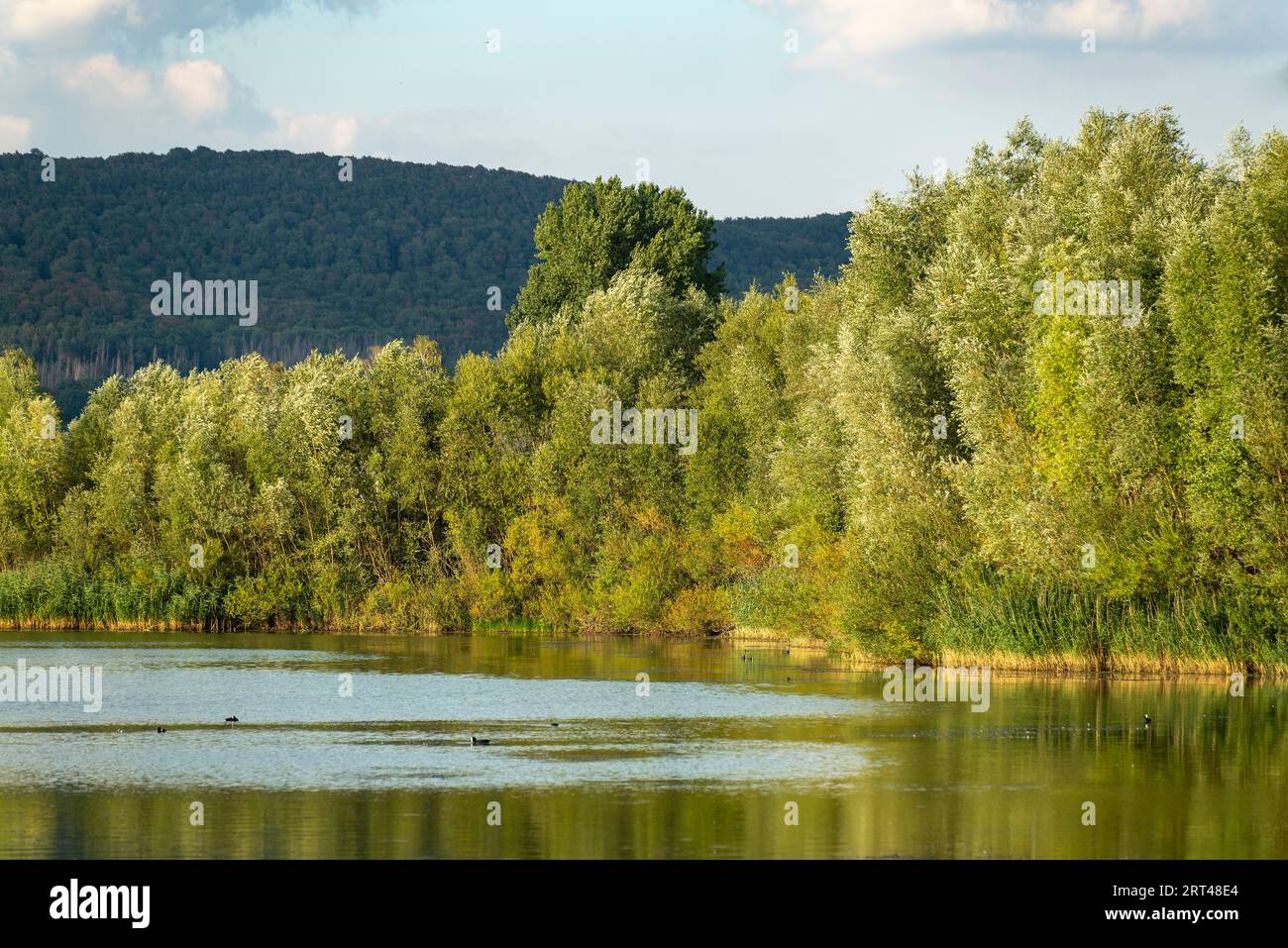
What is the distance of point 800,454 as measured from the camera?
2431 inches

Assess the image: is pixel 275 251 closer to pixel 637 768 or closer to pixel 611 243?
pixel 611 243

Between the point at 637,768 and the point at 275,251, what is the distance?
452 feet

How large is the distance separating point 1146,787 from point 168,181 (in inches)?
5722

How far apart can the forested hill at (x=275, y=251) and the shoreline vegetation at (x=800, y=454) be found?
47648 mm

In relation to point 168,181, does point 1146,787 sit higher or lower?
lower

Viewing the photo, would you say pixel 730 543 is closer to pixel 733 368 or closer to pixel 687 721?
pixel 733 368

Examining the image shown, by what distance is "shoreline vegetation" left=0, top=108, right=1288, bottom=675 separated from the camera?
46.0 m

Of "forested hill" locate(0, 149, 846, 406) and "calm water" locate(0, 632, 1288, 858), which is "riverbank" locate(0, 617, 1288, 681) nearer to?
"calm water" locate(0, 632, 1288, 858)

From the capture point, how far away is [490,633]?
7462cm

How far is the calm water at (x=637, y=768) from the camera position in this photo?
2302 cm

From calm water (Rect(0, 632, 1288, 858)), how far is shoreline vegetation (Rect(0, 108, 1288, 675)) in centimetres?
378

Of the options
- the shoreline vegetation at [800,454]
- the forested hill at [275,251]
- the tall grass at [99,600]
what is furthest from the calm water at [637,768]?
the forested hill at [275,251]

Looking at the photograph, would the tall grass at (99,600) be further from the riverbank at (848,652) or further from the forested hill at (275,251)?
the forested hill at (275,251)
